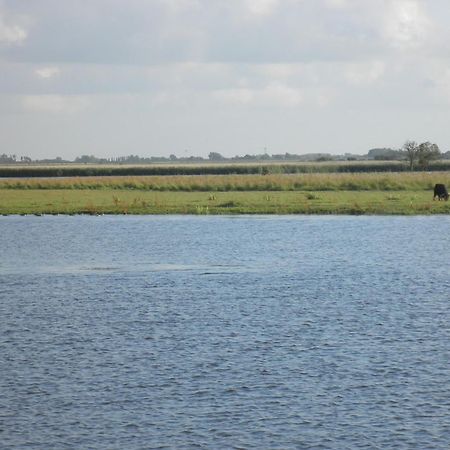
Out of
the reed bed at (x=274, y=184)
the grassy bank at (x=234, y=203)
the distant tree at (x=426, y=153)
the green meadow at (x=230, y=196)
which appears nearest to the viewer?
the grassy bank at (x=234, y=203)

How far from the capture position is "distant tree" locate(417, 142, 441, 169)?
428ft

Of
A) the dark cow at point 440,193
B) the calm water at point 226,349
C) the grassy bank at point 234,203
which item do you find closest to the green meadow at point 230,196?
the grassy bank at point 234,203

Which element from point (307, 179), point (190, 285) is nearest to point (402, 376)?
point (190, 285)

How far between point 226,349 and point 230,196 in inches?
1836

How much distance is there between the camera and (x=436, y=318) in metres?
24.8

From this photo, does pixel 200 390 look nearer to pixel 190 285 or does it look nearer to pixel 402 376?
pixel 402 376

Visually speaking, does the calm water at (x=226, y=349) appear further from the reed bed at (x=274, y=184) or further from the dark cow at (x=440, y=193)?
the reed bed at (x=274, y=184)

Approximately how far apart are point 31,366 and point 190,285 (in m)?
11.8

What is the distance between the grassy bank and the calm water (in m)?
16.8

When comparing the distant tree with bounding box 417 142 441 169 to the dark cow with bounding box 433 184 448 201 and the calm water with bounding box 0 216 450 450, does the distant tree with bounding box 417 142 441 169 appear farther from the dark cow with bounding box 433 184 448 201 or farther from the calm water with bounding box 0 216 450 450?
the calm water with bounding box 0 216 450 450

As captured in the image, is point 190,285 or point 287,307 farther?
point 190,285

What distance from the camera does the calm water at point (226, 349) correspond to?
16250 millimetres

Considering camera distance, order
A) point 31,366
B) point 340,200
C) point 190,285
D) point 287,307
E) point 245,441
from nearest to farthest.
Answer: point 245,441, point 31,366, point 287,307, point 190,285, point 340,200

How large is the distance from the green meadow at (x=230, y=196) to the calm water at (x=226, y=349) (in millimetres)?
17364
